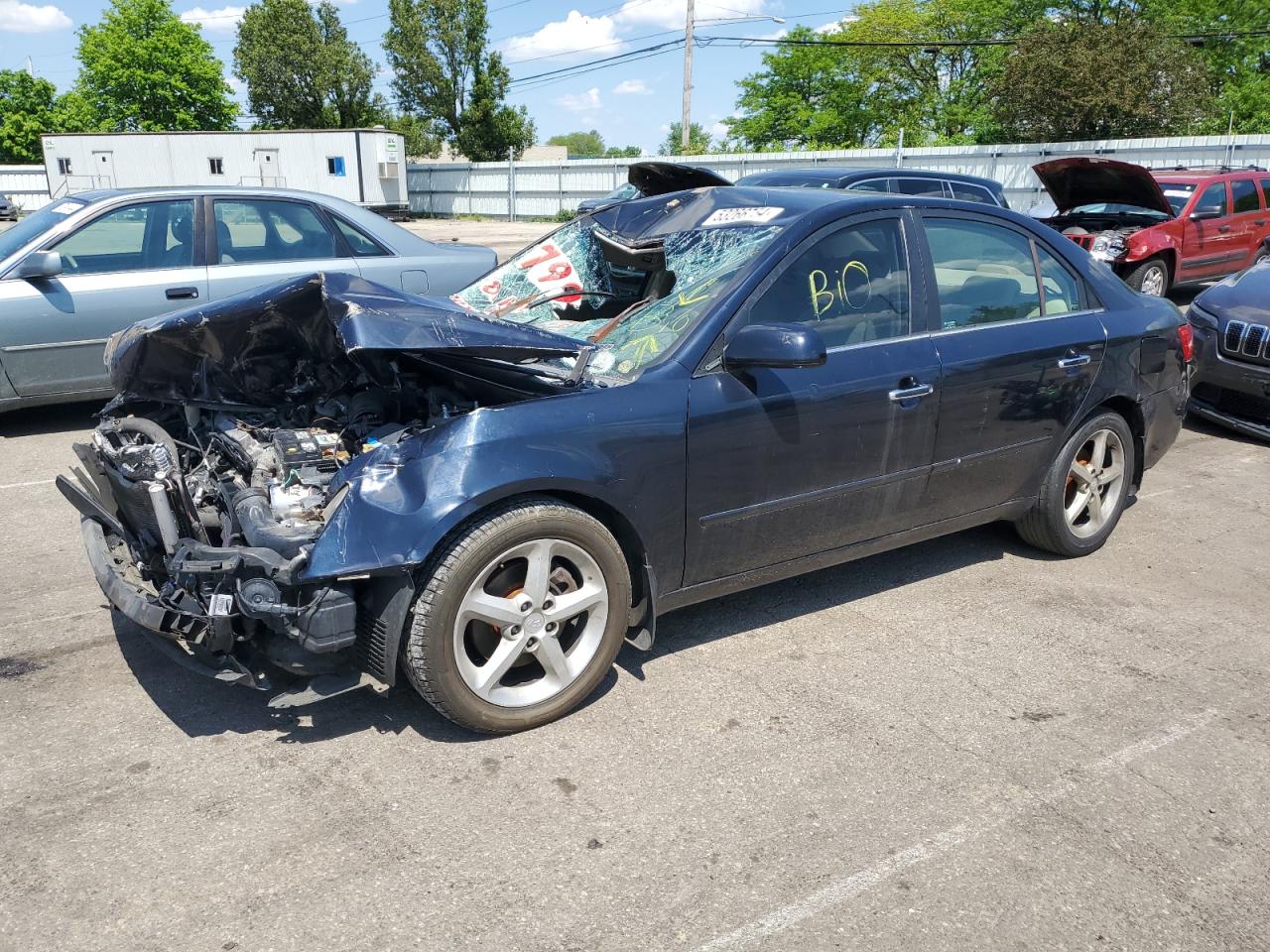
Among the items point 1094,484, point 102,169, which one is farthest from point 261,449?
point 102,169

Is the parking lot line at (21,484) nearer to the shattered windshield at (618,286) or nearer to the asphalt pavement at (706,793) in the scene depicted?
the asphalt pavement at (706,793)

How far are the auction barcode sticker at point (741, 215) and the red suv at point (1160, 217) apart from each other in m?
9.88

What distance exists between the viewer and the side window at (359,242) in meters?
7.26

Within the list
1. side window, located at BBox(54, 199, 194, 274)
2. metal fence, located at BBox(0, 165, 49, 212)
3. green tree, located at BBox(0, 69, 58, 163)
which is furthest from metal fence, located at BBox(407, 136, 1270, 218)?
green tree, located at BBox(0, 69, 58, 163)

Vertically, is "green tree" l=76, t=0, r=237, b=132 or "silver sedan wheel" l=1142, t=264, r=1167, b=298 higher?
"green tree" l=76, t=0, r=237, b=132

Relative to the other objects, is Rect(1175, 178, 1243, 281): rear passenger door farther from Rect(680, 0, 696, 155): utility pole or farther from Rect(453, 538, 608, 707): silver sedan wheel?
Rect(680, 0, 696, 155): utility pole

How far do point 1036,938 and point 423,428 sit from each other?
2.27m

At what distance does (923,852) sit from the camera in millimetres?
2727

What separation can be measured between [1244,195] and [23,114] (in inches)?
2577

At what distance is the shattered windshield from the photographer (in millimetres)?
3594

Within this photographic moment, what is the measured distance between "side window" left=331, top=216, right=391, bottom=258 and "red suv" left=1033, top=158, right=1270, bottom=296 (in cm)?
906

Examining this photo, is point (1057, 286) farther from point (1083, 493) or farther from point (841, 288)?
point (841, 288)

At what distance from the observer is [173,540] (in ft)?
10.3

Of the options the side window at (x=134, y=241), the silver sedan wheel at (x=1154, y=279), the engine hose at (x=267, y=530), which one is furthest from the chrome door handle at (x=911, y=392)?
the silver sedan wheel at (x=1154, y=279)
